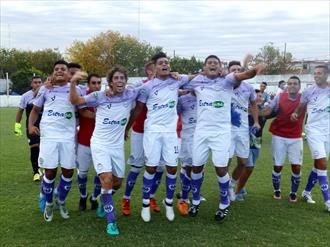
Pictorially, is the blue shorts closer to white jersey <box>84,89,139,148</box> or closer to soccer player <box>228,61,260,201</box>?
soccer player <box>228,61,260,201</box>

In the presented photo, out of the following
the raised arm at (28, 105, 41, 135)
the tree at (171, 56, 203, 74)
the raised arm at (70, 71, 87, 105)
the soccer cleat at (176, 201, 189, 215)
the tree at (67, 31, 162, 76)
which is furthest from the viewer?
the tree at (67, 31, 162, 76)

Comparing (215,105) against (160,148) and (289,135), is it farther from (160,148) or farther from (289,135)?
(289,135)

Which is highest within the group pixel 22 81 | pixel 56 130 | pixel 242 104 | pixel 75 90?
pixel 75 90

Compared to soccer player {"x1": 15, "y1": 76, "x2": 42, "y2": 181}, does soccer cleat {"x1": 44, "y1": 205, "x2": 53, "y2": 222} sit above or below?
below

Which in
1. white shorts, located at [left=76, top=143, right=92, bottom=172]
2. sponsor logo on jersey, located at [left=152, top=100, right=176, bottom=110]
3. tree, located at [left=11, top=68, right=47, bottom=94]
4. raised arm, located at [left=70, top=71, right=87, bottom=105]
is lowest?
tree, located at [left=11, top=68, right=47, bottom=94]

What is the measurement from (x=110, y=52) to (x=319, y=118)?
6356cm

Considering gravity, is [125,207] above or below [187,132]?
below

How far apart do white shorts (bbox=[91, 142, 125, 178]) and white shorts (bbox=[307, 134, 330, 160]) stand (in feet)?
10.8

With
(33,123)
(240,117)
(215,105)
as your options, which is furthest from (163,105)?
(33,123)

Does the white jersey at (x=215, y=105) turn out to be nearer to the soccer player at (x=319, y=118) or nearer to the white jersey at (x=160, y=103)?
the white jersey at (x=160, y=103)

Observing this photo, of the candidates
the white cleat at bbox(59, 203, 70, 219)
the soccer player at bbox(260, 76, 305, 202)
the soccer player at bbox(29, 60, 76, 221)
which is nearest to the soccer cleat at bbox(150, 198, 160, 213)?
the white cleat at bbox(59, 203, 70, 219)

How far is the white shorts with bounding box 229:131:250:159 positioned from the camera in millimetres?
7695

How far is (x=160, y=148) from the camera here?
6746mm

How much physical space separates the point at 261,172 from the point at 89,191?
14.3 ft
